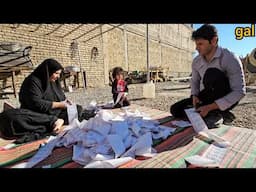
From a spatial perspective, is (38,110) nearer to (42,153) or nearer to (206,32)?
(42,153)

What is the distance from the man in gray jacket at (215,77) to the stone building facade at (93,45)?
10.8ft

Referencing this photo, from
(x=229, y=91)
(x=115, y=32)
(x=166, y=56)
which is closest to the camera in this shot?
(x=229, y=91)

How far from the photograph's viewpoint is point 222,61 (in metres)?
1.70

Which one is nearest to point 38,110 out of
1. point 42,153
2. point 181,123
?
point 42,153

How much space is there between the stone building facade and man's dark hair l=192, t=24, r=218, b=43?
337 cm

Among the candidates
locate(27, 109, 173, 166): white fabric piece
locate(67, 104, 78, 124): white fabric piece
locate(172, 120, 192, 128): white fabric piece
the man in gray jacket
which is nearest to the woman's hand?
locate(67, 104, 78, 124): white fabric piece

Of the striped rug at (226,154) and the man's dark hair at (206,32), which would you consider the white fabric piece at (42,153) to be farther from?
the man's dark hair at (206,32)

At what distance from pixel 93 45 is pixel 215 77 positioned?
652 cm

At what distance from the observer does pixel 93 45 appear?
7570mm

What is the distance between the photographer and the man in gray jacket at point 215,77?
1.60 meters

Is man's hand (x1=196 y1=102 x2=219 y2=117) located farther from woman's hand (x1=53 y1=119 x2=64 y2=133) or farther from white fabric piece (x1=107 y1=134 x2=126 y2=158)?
woman's hand (x1=53 y1=119 x2=64 y2=133)

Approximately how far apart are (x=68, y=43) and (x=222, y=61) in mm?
5796

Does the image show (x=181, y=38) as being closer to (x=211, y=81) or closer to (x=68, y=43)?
(x=68, y=43)
